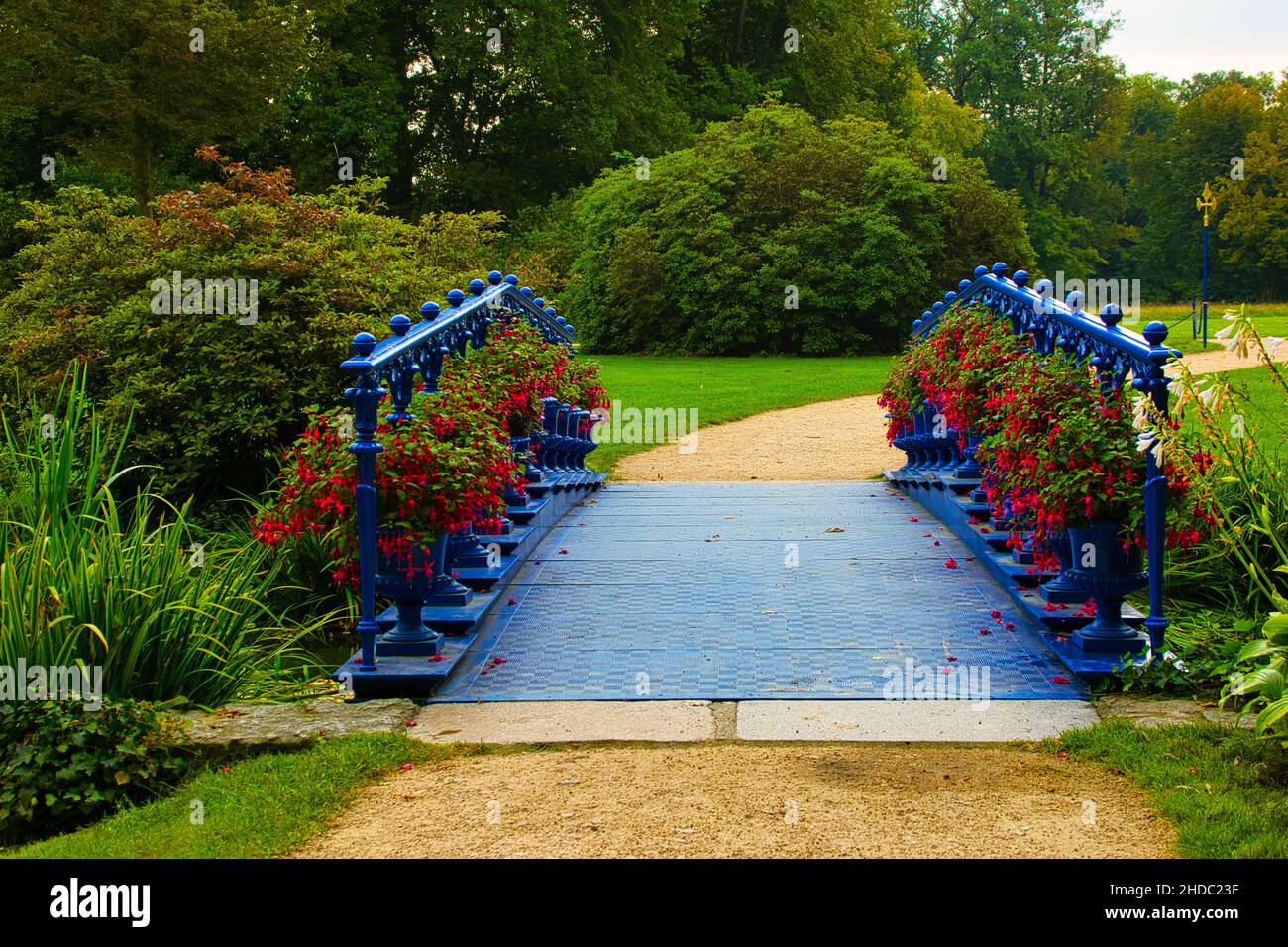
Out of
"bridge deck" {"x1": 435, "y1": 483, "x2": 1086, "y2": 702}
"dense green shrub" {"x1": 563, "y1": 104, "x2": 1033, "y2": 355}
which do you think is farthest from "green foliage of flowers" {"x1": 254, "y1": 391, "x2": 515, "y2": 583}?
"dense green shrub" {"x1": 563, "y1": 104, "x2": 1033, "y2": 355}

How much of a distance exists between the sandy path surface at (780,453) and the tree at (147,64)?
54.1ft

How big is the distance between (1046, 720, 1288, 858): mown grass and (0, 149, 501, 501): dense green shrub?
19.8 ft

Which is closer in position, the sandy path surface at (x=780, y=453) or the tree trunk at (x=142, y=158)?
the sandy path surface at (x=780, y=453)

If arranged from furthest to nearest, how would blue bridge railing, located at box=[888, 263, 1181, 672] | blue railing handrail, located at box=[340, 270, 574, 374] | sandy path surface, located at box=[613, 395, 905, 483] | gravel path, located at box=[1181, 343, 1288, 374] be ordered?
1. gravel path, located at box=[1181, 343, 1288, 374]
2. sandy path surface, located at box=[613, 395, 905, 483]
3. blue railing handrail, located at box=[340, 270, 574, 374]
4. blue bridge railing, located at box=[888, 263, 1181, 672]

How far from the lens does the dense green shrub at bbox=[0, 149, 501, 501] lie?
8977mm

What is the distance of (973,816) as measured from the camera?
400cm

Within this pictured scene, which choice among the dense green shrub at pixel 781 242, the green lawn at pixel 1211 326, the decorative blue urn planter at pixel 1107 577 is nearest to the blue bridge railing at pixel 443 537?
the decorative blue urn planter at pixel 1107 577

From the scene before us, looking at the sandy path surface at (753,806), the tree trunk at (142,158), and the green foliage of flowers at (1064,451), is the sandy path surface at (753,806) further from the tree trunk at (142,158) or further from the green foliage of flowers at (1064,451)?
the tree trunk at (142,158)

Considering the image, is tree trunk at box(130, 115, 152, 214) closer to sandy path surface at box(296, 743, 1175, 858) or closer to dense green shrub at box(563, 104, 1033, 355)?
dense green shrub at box(563, 104, 1033, 355)

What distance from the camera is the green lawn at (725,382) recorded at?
699 inches

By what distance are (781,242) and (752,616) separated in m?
23.5

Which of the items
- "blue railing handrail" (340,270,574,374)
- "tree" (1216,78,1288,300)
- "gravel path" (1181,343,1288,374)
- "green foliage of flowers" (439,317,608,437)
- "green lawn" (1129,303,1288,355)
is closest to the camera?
"blue railing handrail" (340,270,574,374)

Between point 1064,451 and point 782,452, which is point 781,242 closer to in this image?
point 782,452
